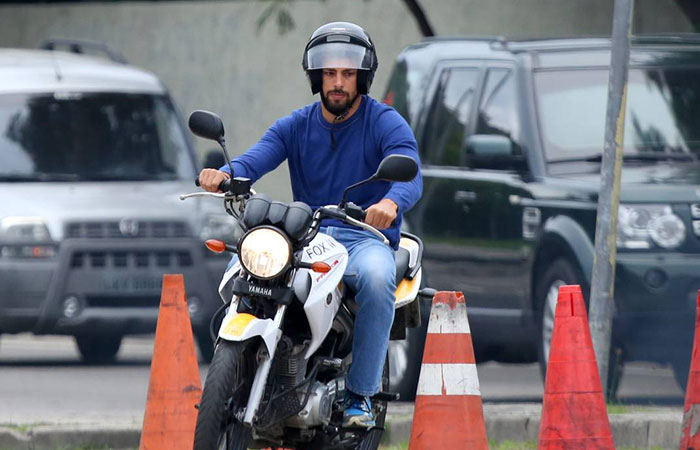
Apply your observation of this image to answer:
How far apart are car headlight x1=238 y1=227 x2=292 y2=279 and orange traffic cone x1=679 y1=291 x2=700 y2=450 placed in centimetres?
175

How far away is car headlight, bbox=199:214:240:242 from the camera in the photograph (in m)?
12.2

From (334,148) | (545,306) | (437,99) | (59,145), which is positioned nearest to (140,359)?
(59,145)

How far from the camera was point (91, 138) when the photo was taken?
13.1 meters

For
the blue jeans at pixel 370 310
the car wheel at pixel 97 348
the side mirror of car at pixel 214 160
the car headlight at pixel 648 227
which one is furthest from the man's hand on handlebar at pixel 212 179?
the car wheel at pixel 97 348

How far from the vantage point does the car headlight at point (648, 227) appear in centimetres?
921

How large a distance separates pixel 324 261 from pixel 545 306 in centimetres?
375

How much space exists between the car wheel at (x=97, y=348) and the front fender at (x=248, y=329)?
7495 millimetres

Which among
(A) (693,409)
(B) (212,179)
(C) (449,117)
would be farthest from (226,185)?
(C) (449,117)

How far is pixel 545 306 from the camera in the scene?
9.71 m

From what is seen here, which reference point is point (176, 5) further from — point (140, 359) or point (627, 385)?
point (627, 385)

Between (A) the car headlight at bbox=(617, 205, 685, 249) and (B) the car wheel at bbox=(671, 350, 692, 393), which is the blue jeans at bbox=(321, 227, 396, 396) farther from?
(B) the car wheel at bbox=(671, 350, 692, 393)

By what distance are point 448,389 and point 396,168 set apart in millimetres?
1151

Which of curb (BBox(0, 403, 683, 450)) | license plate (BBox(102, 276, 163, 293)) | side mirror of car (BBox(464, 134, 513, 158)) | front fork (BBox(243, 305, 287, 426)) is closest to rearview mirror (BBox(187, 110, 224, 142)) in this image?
front fork (BBox(243, 305, 287, 426))

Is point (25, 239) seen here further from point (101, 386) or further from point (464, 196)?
point (464, 196)
